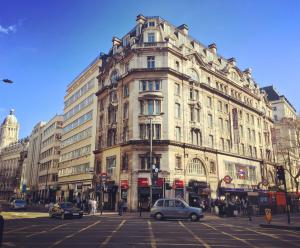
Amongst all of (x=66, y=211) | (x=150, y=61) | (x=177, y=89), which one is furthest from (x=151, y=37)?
(x=66, y=211)

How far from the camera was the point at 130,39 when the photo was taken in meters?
46.2

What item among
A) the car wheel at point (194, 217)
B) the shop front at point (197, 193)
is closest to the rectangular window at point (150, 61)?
the shop front at point (197, 193)

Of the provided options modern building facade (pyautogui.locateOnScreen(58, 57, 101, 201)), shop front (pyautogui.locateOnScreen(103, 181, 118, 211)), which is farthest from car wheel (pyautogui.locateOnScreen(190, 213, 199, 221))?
modern building facade (pyautogui.locateOnScreen(58, 57, 101, 201))

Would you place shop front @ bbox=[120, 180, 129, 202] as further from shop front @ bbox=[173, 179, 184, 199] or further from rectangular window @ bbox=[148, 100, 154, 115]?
rectangular window @ bbox=[148, 100, 154, 115]

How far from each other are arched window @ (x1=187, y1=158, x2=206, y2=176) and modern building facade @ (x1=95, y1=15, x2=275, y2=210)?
143 mm

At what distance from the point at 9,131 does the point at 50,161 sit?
115517mm

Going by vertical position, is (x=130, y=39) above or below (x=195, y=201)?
above

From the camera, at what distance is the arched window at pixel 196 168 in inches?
1635

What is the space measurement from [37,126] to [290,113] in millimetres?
79906

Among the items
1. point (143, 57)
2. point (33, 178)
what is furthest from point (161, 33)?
point (33, 178)

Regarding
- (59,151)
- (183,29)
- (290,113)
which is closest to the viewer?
(183,29)

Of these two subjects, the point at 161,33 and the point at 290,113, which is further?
the point at 290,113

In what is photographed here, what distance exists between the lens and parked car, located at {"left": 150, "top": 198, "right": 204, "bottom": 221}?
24.4 m

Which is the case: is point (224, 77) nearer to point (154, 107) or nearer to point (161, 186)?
point (154, 107)
